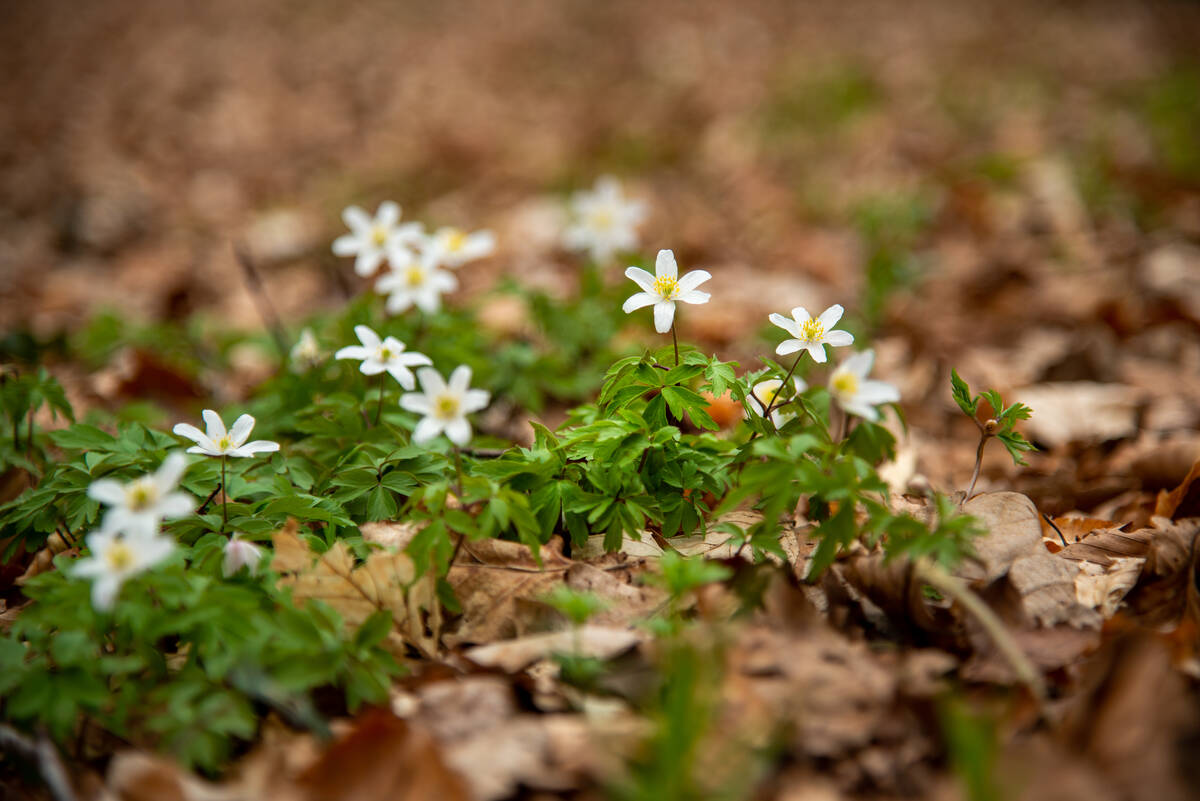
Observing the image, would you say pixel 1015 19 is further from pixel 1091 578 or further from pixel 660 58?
pixel 1091 578

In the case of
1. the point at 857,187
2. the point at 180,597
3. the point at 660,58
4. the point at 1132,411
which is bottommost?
the point at 1132,411

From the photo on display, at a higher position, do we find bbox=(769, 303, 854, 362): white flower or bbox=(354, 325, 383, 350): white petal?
bbox=(354, 325, 383, 350): white petal

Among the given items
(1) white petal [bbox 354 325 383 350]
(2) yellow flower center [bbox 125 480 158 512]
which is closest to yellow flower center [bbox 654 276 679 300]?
(1) white petal [bbox 354 325 383 350]

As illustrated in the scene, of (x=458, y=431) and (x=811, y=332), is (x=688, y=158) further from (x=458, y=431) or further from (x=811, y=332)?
(x=458, y=431)

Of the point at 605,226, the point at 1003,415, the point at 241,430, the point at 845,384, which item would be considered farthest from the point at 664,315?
the point at 605,226

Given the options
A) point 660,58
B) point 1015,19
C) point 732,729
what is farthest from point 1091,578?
point 1015,19

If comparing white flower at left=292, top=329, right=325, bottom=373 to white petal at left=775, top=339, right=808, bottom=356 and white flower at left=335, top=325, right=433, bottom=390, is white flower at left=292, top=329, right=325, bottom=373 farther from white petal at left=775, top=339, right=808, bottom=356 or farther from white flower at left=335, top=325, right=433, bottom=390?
white petal at left=775, top=339, right=808, bottom=356
